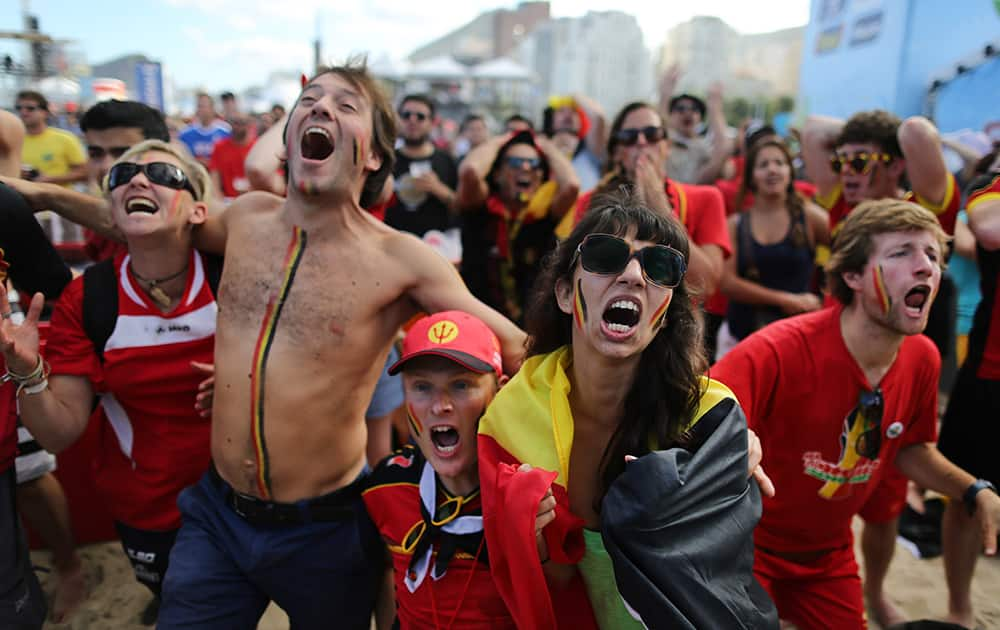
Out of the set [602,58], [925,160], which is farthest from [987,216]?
[602,58]

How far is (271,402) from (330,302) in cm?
35

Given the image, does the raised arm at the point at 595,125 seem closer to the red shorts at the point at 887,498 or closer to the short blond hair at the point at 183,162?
the red shorts at the point at 887,498

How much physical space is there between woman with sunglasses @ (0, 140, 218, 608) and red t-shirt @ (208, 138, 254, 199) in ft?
21.0

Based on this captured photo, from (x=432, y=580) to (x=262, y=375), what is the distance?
0.80 m

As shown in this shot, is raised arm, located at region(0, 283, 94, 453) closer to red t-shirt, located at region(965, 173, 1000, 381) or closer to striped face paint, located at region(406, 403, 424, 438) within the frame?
striped face paint, located at region(406, 403, 424, 438)

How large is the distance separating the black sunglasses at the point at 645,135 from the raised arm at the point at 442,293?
1.75 m

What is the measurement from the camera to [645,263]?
164 centimetres

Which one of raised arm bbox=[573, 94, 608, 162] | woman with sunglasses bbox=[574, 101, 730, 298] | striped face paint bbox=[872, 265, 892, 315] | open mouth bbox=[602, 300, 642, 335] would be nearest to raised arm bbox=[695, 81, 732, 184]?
raised arm bbox=[573, 94, 608, 162]

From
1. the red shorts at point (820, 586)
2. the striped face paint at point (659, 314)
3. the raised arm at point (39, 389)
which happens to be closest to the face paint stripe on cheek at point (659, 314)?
the striped face paint at point (659, 314)

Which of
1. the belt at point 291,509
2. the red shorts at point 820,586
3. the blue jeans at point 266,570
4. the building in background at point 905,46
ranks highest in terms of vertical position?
the building in background at point 905,46

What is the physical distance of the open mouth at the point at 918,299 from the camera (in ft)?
7.06

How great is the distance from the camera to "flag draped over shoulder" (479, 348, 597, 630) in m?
1.51

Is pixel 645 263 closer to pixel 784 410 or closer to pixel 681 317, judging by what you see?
pixel 681 317

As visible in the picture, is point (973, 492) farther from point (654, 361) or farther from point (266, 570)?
point (266, 570)
